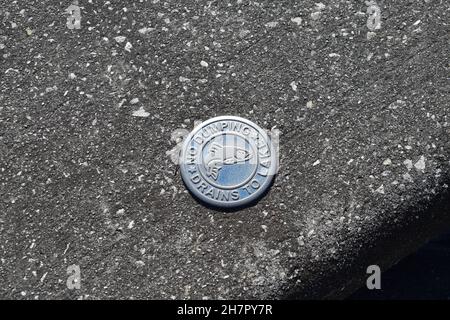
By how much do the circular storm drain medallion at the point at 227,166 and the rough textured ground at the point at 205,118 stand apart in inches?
2.1

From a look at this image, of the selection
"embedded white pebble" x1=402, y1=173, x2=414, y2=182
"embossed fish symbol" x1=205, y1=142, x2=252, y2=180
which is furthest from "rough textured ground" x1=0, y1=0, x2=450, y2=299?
"embossed fish symbol" x1=205, y1=142, x2=252, y2=180

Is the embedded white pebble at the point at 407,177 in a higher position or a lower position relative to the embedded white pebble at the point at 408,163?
lower

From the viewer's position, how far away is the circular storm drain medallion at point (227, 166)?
8.55 feet

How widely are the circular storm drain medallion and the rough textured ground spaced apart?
0.05 m

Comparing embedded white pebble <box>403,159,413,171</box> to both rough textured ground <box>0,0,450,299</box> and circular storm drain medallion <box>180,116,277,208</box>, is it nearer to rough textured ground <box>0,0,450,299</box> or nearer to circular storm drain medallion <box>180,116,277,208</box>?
rough textured ground <box>0,0,450,299</box>

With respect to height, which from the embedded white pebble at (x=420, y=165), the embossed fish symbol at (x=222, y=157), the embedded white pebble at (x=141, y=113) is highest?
the embedded white pebble at (x=141, y=113)

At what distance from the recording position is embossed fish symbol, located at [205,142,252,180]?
2.60 metres

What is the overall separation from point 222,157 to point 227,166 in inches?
1.5

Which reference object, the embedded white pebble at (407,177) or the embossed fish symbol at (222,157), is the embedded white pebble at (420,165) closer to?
the embedded white pebble at (407,177)

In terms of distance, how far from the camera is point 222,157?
2604 millimetres

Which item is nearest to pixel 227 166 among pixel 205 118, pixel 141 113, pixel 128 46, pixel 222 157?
pixel 222 157

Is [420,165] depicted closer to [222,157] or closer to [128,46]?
[222,157]

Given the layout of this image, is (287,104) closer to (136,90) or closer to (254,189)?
(254,189)

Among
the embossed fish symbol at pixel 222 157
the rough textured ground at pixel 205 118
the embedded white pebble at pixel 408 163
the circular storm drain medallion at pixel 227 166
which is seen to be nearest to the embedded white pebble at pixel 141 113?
the rough textured ground at pixel 205 118
